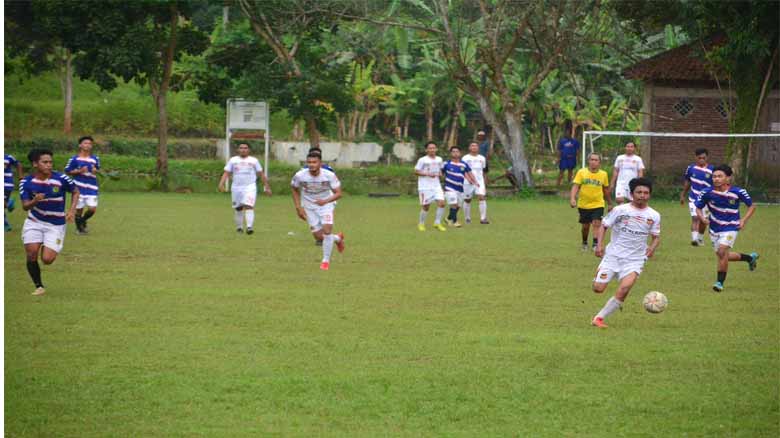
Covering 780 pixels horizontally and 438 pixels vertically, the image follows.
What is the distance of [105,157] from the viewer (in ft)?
157

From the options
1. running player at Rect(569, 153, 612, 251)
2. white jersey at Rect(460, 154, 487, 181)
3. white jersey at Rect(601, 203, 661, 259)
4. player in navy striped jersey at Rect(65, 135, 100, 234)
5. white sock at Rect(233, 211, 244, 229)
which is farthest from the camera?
white jersey at Rect(460, 154, 487, 181)

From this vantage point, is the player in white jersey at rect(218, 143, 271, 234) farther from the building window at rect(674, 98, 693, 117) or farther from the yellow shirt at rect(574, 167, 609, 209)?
the building window at rect(674, 98, 693, 117)

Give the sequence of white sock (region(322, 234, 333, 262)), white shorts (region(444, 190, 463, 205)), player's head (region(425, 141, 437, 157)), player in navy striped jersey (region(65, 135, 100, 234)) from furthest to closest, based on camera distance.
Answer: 1. white shorts (region(444, 190, 463, 205))
2. player's head (region(425, 141, 437, 157))
3. player in navy striped jersey (region(65, 135, 100, 234))
4. white sock (region(322, 234, 333, 262))

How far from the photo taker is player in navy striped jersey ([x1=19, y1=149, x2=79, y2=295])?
13.6 m

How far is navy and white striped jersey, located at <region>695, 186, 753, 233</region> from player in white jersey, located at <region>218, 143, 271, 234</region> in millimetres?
9663

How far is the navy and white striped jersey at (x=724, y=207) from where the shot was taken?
15.5 m

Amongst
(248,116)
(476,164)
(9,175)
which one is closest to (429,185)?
(476,164)

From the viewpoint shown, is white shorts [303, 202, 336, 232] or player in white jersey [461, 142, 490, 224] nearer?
white shorts [303, 202, 336, 232]

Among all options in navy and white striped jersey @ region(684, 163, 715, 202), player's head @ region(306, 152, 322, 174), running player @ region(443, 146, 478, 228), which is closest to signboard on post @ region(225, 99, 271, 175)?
running player @ region(443, 146, 478, 228)

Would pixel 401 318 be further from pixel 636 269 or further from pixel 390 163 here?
pixel 390 163

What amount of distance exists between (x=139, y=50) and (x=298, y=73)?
5.12m

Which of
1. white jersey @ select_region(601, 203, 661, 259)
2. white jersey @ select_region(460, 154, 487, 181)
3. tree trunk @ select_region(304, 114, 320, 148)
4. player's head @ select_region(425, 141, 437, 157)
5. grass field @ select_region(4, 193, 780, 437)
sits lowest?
grass field @ select_region(4, 193, 780, 437)

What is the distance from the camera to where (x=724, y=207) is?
1550cm

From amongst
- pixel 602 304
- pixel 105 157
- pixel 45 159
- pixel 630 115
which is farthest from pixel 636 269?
pixel 630 115
